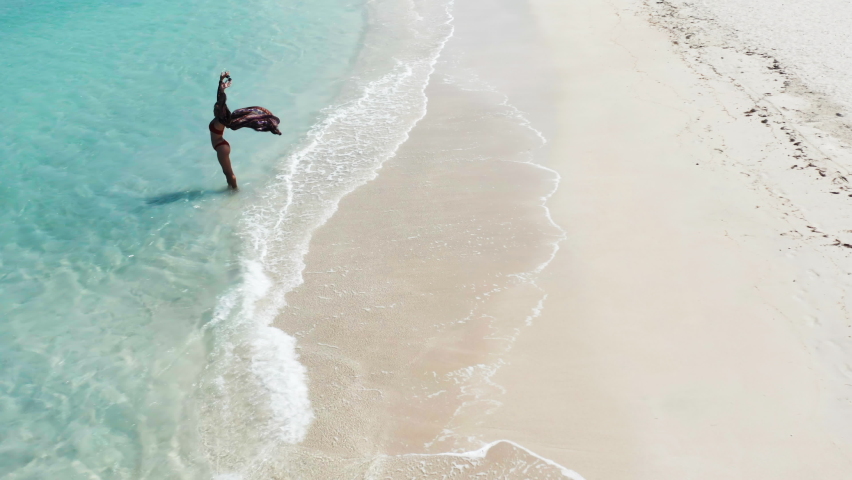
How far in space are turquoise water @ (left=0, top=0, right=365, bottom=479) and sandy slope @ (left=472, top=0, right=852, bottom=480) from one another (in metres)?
3.41

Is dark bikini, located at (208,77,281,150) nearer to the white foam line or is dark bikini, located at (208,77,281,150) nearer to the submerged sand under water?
the white foam line

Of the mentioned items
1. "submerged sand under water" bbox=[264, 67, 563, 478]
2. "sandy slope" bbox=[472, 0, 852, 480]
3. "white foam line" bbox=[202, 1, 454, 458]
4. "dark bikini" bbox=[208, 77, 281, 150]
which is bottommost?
"white foam line" bbox=[202, 1, 454, 458]

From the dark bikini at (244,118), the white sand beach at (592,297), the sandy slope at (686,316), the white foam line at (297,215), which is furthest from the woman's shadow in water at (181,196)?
the sandy slope at (686,316)

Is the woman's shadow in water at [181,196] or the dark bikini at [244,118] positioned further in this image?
the woman's shadow in water at [181,196]

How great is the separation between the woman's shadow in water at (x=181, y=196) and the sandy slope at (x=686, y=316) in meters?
5.36

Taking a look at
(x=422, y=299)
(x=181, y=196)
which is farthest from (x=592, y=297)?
(x=181, y=196)

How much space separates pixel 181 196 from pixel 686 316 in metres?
7.46

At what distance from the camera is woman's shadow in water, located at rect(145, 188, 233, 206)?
9.48m

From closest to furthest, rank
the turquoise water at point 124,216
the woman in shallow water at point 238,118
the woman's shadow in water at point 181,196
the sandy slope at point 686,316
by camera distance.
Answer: the sandy slope at point 686,316
the turquoise water at point 124,216
the woman in shallow water at point 238,118
the woman's shadow in water at point 181,196

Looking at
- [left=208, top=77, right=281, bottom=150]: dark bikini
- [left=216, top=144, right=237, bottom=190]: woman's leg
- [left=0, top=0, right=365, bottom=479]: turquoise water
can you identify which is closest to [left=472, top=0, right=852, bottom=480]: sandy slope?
[left=0, top=0, right=365, bottom=479]: turquoise water

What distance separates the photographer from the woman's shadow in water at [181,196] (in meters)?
9.48

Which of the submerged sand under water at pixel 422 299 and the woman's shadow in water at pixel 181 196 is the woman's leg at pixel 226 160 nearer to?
the woman's shadow in water at pixel 181 196

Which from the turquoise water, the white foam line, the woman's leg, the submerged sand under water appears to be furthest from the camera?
the woman's leg

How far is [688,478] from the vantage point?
15.6 ft
